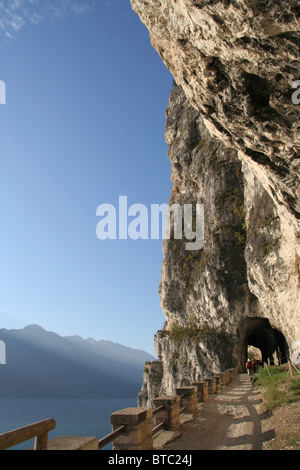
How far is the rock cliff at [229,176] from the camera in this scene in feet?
30.1

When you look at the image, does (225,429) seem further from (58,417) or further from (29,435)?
(58,417)

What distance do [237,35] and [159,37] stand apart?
5.48 metres

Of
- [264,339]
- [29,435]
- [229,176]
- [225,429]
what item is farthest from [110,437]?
[264,339]

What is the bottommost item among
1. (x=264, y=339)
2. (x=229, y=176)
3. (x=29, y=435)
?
(x=264, y=339)

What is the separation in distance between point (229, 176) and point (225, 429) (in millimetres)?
30387

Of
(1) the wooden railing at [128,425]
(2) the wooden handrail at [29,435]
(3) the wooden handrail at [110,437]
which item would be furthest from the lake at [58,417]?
(2) the wooden handrail at [29,435]

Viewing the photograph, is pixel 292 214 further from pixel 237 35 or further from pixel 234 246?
pixel 234 246

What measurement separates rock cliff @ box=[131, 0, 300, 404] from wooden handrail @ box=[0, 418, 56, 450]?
9.50m

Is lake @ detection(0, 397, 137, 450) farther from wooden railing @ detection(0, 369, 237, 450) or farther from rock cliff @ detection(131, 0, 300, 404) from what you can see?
wooden railing @ detection(0, 369, 237, 450)

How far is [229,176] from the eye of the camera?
35500mm

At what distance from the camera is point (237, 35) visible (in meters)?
8.88

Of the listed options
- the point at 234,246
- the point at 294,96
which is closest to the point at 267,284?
the point at 234,246

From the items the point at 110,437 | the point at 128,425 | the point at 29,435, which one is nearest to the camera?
the point at 29,435

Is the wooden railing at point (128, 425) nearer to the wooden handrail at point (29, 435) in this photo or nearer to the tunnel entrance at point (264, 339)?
the wooden handrail at point (29, 435)
